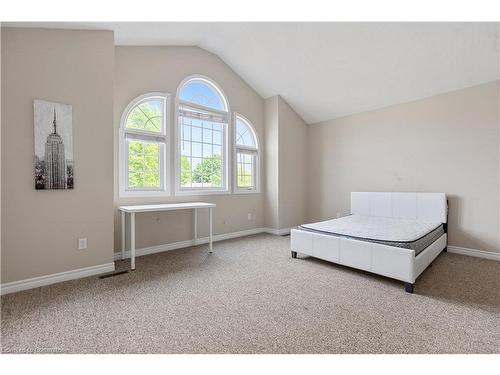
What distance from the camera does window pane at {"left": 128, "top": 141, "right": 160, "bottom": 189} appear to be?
11.9 ft

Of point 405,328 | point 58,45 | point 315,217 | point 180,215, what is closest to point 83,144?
point 58,45

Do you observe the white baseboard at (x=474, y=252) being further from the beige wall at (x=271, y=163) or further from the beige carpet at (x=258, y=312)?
the beige wall at (x=271, y=163)

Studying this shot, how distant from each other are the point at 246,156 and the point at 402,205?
2.95 m

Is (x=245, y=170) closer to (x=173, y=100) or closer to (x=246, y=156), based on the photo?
(x=246, y=156)

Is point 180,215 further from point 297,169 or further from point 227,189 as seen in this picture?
point 297,169

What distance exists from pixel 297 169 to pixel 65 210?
4.20m

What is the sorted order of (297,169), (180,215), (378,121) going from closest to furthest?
1. (180,215)
2. (378,121)
3. (297,169)

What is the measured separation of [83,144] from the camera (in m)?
2.74

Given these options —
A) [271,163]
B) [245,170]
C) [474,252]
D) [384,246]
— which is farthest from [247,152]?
[474,252]

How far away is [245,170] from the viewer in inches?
203

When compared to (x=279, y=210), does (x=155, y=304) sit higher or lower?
lower

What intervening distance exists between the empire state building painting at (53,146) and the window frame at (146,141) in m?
0.82

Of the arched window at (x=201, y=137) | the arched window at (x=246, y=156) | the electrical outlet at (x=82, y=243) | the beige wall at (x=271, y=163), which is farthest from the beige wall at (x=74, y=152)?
the beige wall at (x=271, y=163)

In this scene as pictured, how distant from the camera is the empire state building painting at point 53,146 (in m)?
2.48
